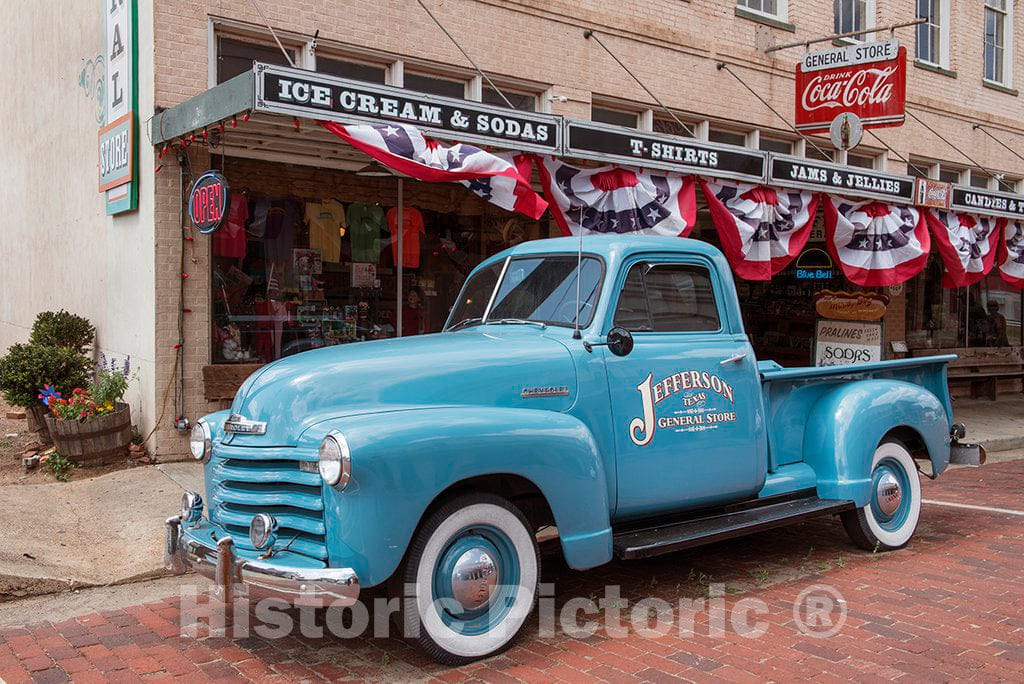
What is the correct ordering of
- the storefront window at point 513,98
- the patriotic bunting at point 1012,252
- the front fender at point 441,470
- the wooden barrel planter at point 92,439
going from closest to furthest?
the front fender at point 441,470, the wooden barrel planter at point 92,439, the storefront window at point 513,98, the patriotic bunting at point 1012,252

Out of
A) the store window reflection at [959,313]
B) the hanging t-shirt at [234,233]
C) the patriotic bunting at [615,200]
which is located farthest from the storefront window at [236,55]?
the store window reflection at [959,313]

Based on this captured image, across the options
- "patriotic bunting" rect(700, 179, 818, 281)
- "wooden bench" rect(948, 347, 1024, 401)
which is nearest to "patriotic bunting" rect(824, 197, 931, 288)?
"patriotic bunting" rect(700, 179, 818, 281)

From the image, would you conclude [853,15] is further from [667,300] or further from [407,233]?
[667,300]

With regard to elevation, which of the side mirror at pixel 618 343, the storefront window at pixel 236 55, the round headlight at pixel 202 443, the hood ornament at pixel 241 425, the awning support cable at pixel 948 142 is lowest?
the round headlight at pixel 202 443

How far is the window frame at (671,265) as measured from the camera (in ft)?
18.0

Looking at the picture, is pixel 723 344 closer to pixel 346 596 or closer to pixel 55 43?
pixel 346 596

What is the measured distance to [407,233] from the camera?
1054 cm

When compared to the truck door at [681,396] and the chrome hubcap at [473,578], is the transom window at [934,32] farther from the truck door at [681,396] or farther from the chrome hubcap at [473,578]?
the chrome hubcap at [473,578]

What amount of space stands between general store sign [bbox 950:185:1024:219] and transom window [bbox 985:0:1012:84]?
633cm

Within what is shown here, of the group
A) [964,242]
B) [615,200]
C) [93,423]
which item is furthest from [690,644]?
[964,242]

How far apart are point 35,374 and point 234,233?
240 centimetres

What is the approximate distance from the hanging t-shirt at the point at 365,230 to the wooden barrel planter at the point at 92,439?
3038 mm

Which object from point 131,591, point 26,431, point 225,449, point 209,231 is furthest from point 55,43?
point 225,449

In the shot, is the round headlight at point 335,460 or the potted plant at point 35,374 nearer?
the round headlight at point 335,460
